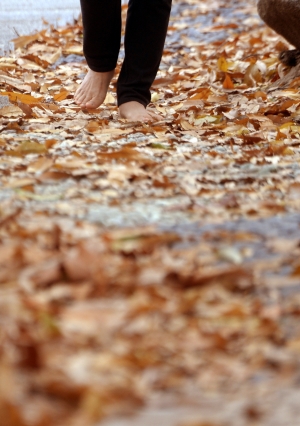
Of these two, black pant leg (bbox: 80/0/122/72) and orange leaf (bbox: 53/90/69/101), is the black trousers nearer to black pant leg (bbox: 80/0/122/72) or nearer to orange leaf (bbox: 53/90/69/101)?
black pant leg (bbox: 80/0/122/72)

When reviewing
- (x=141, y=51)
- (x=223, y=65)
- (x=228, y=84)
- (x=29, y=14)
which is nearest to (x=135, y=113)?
(x=141, y=51)

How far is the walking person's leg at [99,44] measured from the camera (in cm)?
204

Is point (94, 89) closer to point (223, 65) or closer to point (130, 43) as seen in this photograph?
point (130, 43)

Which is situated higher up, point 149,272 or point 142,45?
point 142,45

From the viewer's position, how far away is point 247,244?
1.09m

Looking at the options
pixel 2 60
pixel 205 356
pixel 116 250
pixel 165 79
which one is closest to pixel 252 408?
pixel 205 356

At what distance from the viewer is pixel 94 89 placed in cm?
223

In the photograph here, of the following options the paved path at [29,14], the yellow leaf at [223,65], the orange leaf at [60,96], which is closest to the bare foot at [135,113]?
the orange leaf at [60,96]

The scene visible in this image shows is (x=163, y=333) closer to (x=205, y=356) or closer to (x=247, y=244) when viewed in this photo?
(x=205, y=356)

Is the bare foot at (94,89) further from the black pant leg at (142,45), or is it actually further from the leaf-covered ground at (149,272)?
the leaf-covered ground at (149,272)

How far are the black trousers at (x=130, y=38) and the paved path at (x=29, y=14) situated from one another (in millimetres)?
1787

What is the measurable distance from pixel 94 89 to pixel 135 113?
8.6 inches

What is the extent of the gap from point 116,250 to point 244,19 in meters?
4.03

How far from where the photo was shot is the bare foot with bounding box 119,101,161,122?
208cm
